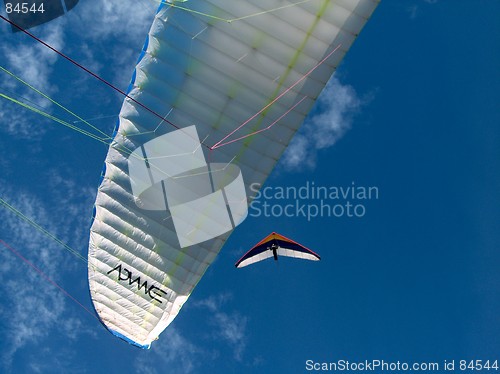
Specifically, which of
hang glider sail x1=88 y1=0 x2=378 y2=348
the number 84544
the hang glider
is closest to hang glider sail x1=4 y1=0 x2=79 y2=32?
the number 84544

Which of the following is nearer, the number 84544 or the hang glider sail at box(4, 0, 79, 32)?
the number 84544

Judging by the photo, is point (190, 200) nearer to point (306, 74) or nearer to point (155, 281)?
point (155, 281)

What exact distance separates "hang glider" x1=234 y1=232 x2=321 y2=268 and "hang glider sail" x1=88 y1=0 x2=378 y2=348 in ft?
1.11

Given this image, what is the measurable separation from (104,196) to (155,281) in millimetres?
3589

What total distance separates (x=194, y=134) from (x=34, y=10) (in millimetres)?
8418

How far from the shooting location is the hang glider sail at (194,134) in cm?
1346

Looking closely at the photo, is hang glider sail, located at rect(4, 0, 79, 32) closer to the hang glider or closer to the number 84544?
the number 84544

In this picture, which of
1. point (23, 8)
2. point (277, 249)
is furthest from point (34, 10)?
point (277, 249)

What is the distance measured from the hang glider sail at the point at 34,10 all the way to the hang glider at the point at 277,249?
1091cm

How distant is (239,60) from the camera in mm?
13953

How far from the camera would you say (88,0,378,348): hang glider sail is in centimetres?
1346

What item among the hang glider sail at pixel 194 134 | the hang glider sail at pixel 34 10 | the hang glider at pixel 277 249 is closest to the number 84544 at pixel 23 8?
the hang glider sail at pixel 34 10

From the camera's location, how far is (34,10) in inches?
743

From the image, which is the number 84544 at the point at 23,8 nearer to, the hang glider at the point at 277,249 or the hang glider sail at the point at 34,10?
the hang glider sail at the point at 34,10
